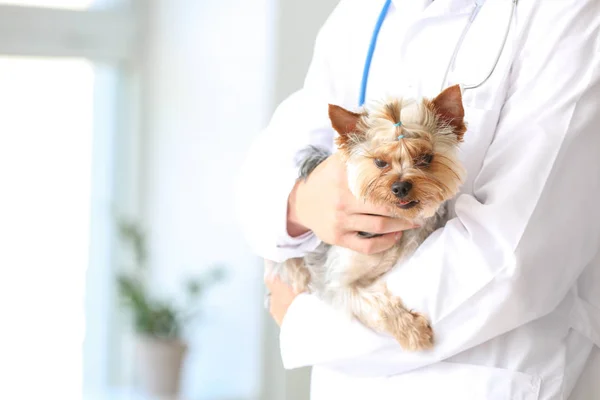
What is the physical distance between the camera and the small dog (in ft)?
3.45

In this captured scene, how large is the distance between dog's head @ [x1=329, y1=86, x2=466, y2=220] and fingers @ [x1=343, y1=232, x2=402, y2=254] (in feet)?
0.29

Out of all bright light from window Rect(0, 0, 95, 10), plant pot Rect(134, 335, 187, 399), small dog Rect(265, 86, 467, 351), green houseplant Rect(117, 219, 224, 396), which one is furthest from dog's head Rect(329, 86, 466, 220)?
bright light from window Rect(0, 0, 95, 10)

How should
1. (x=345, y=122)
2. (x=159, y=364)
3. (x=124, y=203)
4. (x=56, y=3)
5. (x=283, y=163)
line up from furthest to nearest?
(x=124, y=203)
(x=56, y=3)
(x=159, y=364)
(x=283, y=163)
(x=345, y=122)

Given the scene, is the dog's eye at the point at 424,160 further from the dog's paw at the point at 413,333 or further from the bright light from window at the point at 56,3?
the bright light from window at the point at 56,3

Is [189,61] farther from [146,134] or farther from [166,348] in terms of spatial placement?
[166,348]

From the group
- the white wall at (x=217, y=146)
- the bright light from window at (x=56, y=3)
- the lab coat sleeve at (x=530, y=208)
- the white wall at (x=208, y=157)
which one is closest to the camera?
the lab coat sleeve at (x=530, y=208)

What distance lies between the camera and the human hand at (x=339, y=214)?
114cm

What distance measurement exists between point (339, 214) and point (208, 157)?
6.72 ft

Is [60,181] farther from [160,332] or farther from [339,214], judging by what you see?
[339,214]

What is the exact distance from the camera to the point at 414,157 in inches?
41.5

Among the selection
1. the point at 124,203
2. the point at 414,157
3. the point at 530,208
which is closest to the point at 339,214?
the point at 414,157

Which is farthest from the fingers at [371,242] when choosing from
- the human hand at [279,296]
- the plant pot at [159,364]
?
the plant pot at [159,364]

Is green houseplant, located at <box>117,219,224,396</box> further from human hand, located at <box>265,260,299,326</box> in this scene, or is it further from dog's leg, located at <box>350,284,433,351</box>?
dog's leg, located at <box>350,284,433,351</box>

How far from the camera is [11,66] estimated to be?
3.51 m
